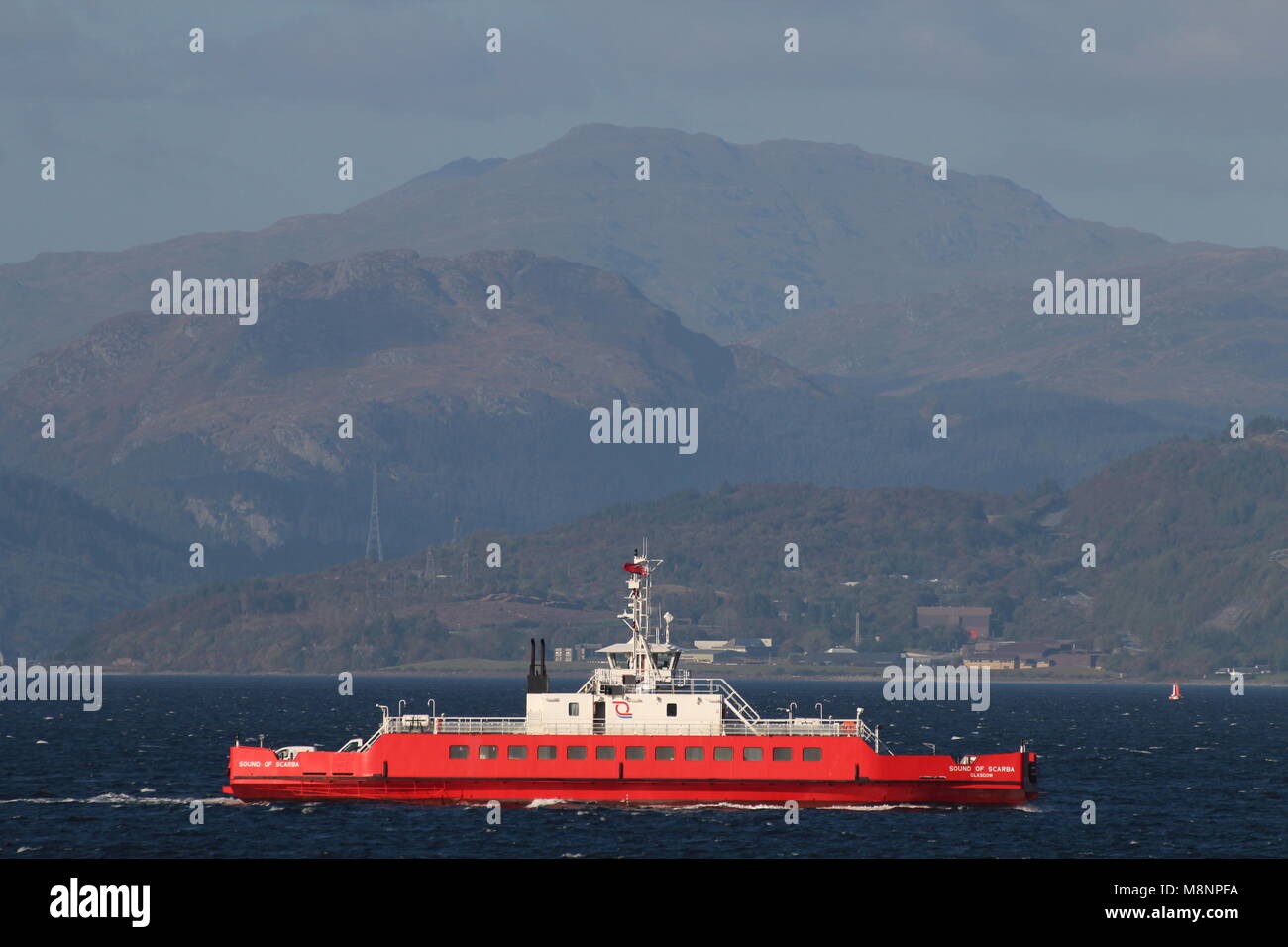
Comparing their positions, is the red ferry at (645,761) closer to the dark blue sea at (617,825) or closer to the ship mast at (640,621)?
the ship mast at (640,621)

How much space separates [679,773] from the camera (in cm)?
7956

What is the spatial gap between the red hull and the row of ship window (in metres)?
0.04

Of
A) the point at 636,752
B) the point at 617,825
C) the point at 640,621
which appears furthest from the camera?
the point at 640,621

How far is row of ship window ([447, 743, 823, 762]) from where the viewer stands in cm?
7944

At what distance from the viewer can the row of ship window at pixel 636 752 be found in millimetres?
79438

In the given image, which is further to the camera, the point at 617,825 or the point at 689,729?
the point at 689,729

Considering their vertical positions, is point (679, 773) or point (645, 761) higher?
point (645, 761)

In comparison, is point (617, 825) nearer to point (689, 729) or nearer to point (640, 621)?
point (689, 729)

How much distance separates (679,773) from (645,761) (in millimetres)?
1362

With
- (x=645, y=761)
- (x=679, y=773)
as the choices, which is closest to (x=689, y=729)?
(x=679, y=773)
